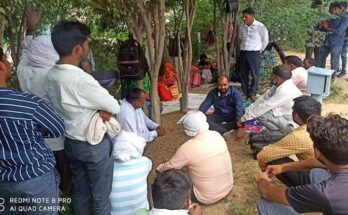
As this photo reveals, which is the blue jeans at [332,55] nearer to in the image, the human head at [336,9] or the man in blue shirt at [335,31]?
the man in blue shirt at [335,31]

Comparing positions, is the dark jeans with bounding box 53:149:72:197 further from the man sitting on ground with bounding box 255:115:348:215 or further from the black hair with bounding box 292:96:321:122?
the black hair with bounding box 292:96:321:122

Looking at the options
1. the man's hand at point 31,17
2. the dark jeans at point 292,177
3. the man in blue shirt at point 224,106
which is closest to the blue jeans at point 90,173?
the dark jeans at point 292,177

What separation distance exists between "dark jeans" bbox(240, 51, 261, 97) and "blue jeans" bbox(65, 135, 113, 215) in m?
4.52

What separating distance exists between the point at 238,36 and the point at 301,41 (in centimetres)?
133

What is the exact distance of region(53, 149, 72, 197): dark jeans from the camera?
302 cm

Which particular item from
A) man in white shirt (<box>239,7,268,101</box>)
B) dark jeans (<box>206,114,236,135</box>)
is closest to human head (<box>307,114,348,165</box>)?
dark jeans (<box>206,114,236,135</box>)

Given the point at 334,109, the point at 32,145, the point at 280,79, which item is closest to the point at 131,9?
the point at 280,79

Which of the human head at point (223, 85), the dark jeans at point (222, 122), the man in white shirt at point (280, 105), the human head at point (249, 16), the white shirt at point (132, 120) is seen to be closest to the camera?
the white shirt at point (132, 120)

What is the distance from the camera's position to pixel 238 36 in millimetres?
8195

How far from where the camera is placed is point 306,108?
3.28 meters

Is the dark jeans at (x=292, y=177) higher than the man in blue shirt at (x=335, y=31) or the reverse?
the reverse

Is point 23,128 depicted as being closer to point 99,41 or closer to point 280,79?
point 280,79

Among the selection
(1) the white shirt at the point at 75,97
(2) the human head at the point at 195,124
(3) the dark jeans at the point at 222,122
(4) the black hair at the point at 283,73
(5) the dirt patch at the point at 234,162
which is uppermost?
(1) the white shirt at the point at 75,97

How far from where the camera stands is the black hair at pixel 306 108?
3258 millimetres
